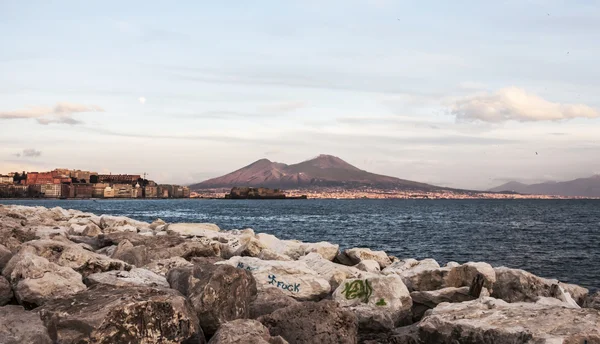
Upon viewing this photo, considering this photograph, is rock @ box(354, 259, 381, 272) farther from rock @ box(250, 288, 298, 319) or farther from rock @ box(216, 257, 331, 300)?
rock @ box(250, 288, 298, 319)

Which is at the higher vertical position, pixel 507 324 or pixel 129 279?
pixel 129 279

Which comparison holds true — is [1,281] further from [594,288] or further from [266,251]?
[594,288]

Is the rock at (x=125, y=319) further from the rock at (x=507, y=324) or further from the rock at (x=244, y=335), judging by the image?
the rock at (x=507, y=324)

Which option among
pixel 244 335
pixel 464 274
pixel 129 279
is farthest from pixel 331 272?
pixel 244 335

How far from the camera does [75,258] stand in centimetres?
979

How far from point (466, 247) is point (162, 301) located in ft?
105

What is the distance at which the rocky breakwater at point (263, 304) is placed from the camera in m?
6.35

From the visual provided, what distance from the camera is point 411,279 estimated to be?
11109 millimetres

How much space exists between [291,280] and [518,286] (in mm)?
4056

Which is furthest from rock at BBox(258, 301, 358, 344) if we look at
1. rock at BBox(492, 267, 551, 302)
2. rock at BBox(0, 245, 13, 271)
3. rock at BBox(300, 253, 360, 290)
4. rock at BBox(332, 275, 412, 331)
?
rock at BBox(0, 245, 13, 271)

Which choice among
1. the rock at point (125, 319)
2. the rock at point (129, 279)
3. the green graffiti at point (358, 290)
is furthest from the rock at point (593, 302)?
the rock at point (129, 279)

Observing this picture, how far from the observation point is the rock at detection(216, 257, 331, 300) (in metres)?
Result: 9.55

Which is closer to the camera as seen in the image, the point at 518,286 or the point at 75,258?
the point at 75,258

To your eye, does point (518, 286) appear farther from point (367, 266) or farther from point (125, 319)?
point (125, 319)
